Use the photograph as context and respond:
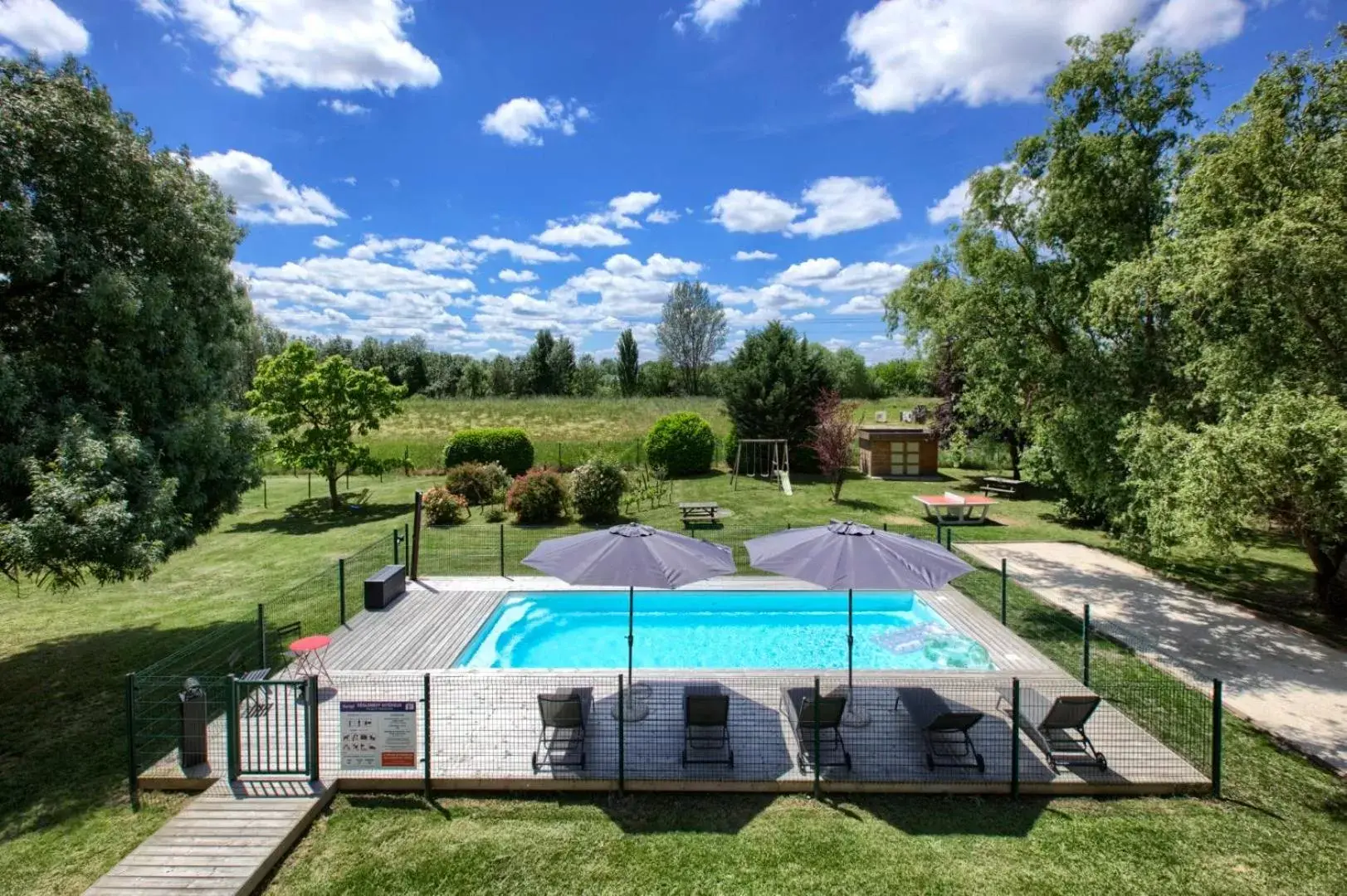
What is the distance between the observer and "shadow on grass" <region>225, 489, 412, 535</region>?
21547 millimetres

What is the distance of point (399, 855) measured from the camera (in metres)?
5.88

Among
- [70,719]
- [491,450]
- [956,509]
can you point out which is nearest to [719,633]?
[70,719]

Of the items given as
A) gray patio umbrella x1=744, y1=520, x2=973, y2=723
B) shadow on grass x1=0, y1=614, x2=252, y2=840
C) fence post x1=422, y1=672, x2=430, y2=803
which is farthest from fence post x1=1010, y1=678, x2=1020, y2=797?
shadow on grass x1=0, y1=614, x2=252, y2=840

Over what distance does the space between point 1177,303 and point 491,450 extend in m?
23.7

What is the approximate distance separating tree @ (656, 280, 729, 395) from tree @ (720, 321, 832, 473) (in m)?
40.8

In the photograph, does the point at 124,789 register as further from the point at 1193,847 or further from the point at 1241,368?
the point at 1241,368

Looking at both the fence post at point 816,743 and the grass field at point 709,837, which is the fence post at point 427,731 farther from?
the fence post at point 816,743

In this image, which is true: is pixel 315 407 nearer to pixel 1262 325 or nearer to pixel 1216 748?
pixel 1216 748

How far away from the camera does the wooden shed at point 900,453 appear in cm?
2984

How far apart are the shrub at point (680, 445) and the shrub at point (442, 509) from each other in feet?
34.8

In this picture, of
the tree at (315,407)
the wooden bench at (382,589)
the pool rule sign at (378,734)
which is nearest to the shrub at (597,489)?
the wooden bench at (382,589)

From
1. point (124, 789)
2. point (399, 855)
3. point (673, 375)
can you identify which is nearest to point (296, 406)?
point (124, 789)

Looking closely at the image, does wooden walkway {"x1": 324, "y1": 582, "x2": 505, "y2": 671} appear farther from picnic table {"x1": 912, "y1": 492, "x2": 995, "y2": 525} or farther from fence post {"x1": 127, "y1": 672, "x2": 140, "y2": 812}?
picnic table {"x1": 912, "y1": 492, "x2": 995, "y2": 525}

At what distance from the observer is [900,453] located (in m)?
30.0
